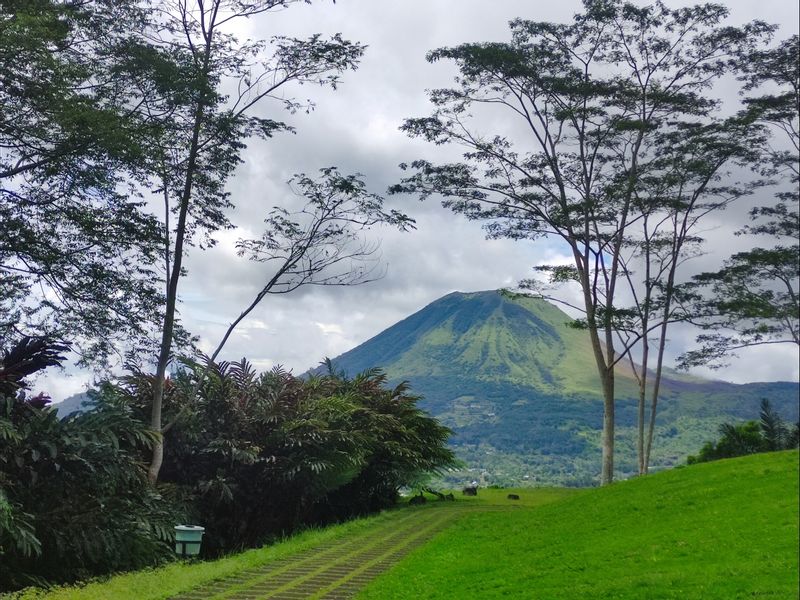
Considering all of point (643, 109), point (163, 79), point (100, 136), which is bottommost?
point (100, 136)

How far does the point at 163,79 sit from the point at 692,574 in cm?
1206

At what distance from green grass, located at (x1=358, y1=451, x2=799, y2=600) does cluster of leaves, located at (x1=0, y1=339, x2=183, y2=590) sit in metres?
4.59

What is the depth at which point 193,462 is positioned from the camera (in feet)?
50.1

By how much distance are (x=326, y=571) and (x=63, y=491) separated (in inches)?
170

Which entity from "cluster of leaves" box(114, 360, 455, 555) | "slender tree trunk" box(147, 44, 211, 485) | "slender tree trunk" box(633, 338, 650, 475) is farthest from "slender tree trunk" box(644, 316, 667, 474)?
"slender tree trunk" box(147, 44, 211, 485)

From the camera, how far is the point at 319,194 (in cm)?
1662

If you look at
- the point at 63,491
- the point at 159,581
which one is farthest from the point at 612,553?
the point at 63,491

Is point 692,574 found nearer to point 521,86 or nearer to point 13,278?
point 13,278

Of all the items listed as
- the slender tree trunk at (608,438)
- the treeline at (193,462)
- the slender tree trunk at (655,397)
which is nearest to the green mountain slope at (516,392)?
the slender tree trunk at (655,397)

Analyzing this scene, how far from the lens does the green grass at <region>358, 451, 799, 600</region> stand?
252 inches

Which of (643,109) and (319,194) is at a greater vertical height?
(643,109)

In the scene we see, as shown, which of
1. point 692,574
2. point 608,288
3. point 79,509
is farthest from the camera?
point 608,288

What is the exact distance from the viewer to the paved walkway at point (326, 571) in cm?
804

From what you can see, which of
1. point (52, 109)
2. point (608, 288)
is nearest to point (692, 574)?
point (52, 109)
